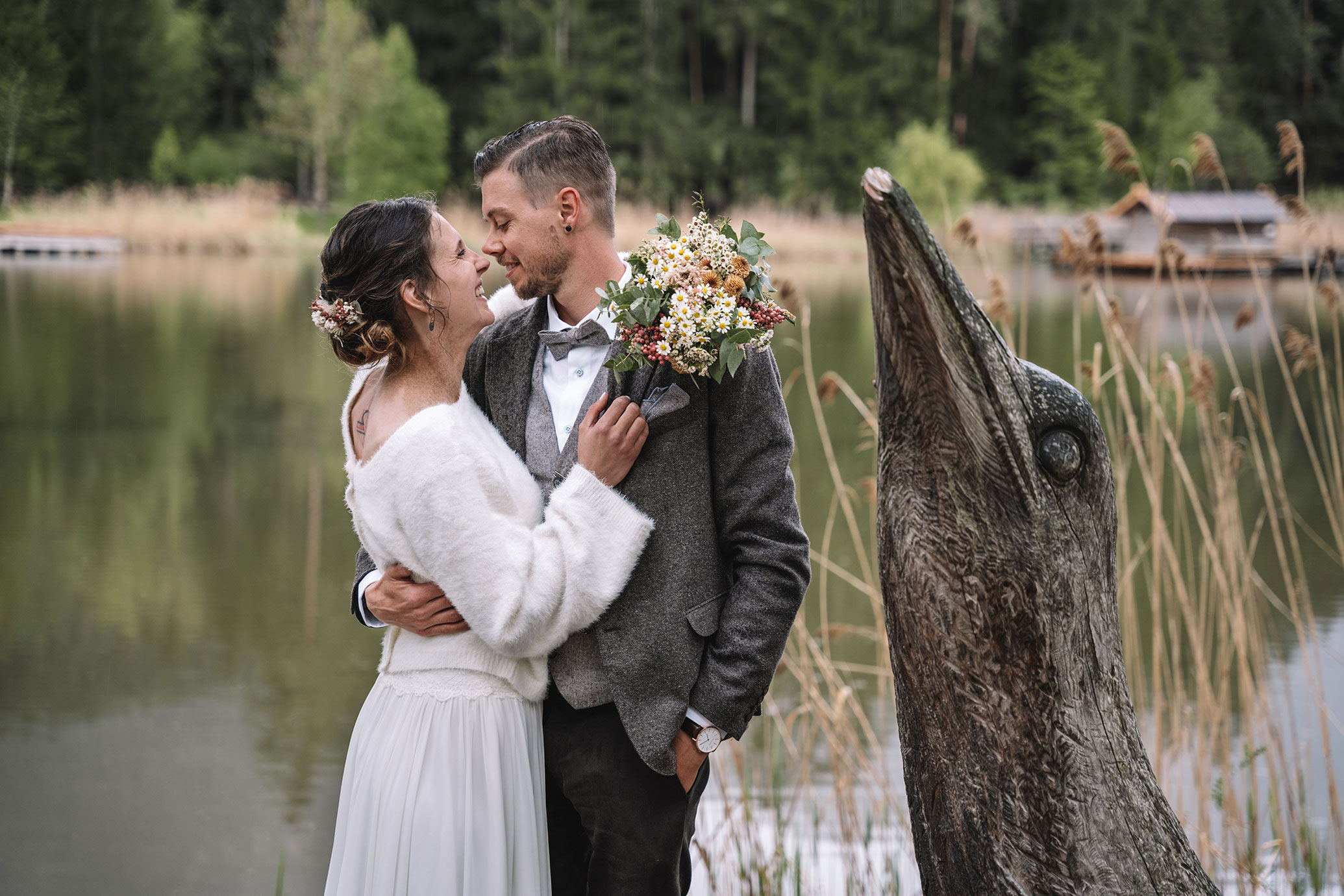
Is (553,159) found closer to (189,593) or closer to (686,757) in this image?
(686,757)

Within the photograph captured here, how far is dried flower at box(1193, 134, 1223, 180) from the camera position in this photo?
2.37m

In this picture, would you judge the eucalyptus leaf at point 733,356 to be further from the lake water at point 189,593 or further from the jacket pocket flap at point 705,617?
the lake water at point 189,593

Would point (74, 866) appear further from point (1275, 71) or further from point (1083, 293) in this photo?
point (1275, 71)

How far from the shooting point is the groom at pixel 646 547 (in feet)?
5.48

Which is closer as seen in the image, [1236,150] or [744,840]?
[744,840]

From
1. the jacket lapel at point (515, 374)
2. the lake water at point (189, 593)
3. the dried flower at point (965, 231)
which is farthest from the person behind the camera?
the lake water at point (189, 593)

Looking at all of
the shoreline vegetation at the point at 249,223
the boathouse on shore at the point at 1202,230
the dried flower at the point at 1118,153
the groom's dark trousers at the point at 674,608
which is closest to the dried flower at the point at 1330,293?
the dried flower at the point at 1118,153

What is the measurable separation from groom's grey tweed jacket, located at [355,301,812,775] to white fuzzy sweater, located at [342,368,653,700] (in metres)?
0.06

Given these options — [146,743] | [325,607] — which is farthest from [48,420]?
[146,743]

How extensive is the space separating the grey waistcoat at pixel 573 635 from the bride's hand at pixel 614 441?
76 mm

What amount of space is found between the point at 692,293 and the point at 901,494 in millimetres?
417

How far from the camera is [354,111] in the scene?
26.1 meters

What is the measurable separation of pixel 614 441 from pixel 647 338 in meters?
0.15

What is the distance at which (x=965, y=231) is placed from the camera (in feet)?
8.73
